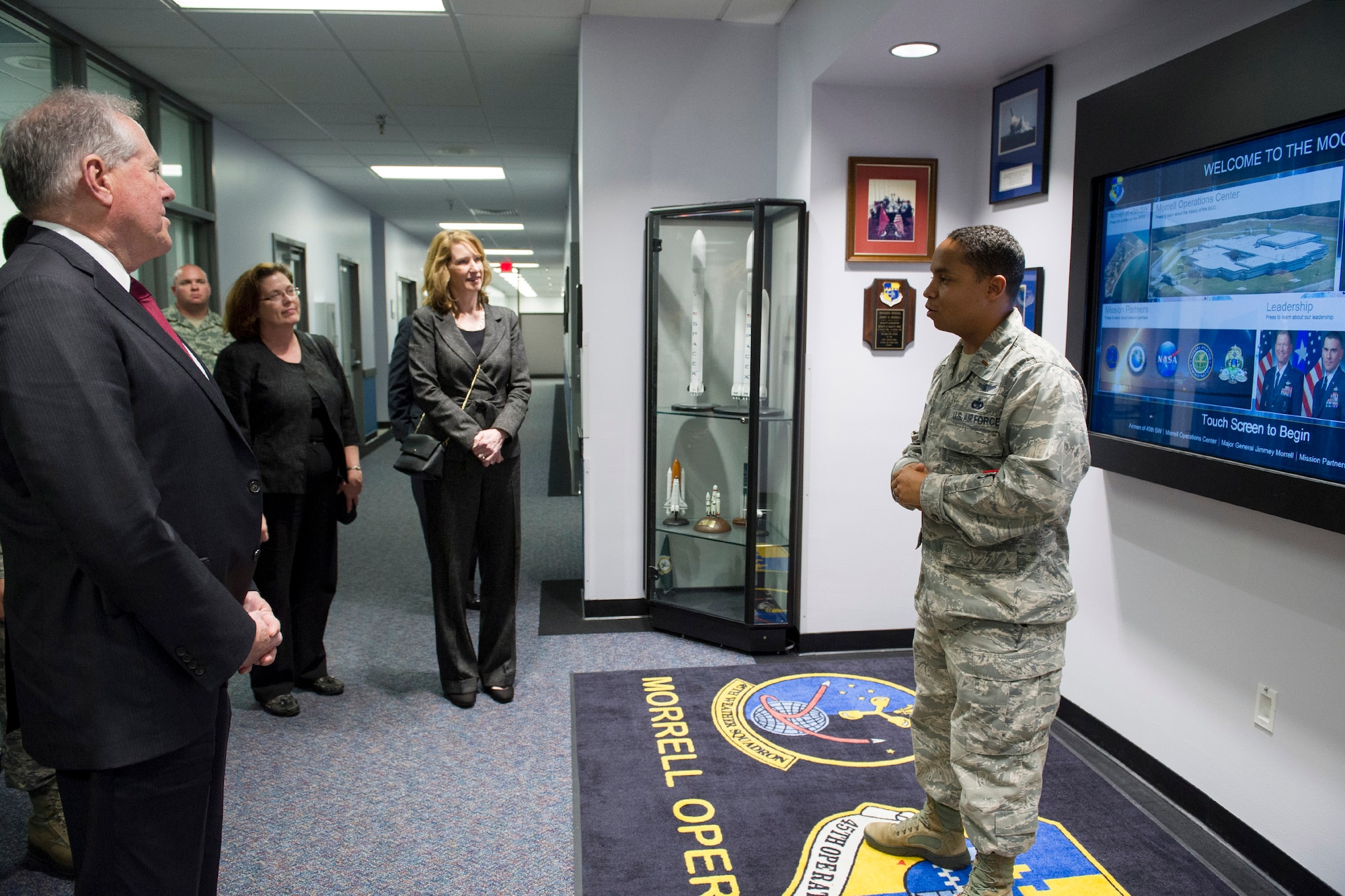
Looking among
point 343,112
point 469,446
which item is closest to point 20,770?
point 469,446

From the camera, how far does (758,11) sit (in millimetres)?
3277

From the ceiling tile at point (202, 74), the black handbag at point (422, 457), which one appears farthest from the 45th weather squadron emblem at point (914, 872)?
the ceiling tile at point (202, 74)

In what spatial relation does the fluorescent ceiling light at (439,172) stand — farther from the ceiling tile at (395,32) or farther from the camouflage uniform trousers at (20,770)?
the camouflage uniform trousers at (20,770)

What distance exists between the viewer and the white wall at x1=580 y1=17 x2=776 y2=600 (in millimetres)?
3410

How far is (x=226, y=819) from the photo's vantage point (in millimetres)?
2127

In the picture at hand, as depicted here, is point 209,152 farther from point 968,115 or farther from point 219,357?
point 968,115

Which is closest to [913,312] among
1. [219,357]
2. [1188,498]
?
[1188,498]

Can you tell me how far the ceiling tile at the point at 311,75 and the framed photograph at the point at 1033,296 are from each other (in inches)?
126

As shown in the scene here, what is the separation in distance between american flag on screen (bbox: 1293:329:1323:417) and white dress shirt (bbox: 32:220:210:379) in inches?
84.0

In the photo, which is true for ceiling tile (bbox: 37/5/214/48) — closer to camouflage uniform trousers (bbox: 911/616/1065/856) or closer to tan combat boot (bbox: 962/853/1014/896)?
camouflage uniform trousers (bbox: 911/616/1065/856)

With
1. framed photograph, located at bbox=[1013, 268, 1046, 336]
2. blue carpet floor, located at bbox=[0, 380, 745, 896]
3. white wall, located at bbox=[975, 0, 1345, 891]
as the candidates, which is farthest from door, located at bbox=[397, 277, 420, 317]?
white wall, located at bbox=[975, 0, 1345, 891]

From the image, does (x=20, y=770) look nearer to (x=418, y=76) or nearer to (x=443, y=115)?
(x=418, y=76)

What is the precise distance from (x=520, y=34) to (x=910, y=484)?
9.41 ft

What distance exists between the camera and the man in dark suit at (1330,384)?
167 cm
